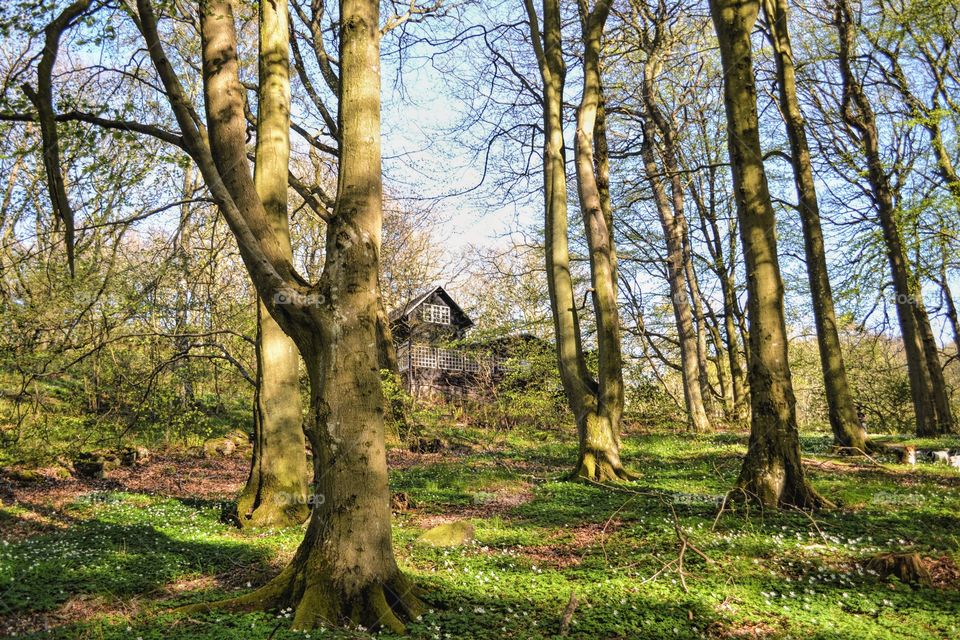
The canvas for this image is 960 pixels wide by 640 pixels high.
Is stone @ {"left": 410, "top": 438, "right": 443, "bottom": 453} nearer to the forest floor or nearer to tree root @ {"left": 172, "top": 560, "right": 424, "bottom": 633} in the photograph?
the forest floor

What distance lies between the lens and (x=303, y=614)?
160 inches

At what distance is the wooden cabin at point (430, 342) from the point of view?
2970 centimetres

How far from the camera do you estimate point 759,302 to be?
7738mm

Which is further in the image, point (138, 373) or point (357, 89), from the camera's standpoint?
point (138, 373)

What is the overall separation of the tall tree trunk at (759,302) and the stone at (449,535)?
10.6ft

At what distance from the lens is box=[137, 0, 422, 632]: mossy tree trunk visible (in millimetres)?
4227

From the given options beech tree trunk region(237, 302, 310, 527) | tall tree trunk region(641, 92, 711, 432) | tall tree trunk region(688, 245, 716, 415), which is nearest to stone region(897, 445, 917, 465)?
tall tree trunk region(641, 92, 711, 432)

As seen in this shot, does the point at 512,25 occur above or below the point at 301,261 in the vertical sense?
above

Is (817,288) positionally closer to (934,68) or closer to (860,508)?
(860,508)

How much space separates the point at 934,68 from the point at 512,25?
12.7m

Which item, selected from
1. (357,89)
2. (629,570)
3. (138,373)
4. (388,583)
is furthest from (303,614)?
(138,373)

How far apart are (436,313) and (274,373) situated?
94.3 feet

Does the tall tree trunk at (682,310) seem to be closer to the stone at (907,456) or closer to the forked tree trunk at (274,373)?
the stone at (907,456)

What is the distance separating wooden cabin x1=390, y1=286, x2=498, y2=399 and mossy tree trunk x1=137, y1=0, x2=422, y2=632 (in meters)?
22.1
